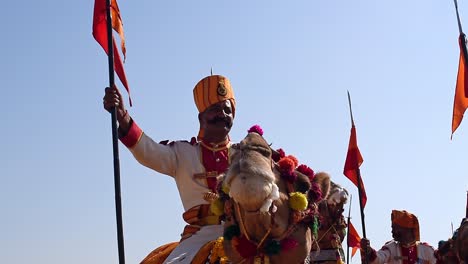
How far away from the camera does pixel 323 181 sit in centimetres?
571

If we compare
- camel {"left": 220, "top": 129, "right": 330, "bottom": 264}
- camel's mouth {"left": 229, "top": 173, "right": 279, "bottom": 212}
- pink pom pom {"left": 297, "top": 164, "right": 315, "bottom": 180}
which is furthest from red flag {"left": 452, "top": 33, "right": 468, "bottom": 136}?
camel's mouth {"left": 229, "top": 173, "right": 279, "bottom": 212}

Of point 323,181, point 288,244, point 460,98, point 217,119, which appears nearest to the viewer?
point 288,244

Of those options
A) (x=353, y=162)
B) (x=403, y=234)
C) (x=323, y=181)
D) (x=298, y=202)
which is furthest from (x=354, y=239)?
(x=298, y=202)

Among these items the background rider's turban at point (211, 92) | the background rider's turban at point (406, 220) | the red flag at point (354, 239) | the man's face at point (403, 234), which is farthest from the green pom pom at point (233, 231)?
the man's face at point (403, 234)

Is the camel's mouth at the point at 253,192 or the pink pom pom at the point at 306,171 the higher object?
the pink pom pom at the point at 306,171

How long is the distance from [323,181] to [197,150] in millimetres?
1556

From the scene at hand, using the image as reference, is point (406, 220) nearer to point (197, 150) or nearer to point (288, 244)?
point (197, 150)

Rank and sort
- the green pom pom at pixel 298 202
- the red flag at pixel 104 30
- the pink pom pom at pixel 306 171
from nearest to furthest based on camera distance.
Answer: the green pom pom at pixel 298 202 < the pink pom pom at pixel 306 171 < the red flag at pixel 104 30

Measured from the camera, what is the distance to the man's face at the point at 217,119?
6.85m

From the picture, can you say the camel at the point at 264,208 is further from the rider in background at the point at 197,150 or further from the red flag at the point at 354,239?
the red flag at the point at 354,239

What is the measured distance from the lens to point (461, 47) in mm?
10352

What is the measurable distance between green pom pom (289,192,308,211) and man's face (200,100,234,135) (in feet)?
6.24

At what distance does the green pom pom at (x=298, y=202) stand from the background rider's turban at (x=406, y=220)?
9.81 meters

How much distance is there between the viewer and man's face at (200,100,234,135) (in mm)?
6852
